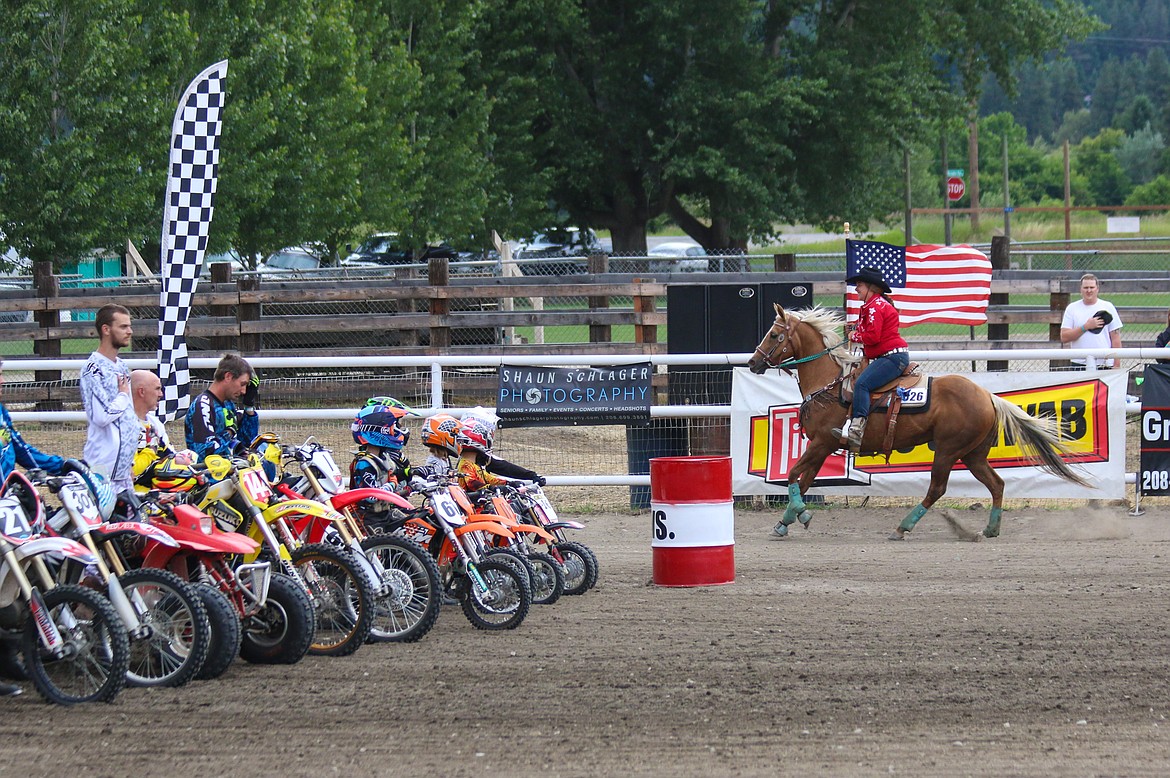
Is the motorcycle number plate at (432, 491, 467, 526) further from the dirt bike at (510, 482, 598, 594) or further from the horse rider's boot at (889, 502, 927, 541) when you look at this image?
the horse rider's boot at (889, 502, 927, 541)

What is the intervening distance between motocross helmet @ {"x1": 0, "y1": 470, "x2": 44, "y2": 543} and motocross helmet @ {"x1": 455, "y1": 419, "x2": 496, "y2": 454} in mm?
3169

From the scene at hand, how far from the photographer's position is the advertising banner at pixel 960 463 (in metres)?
13.1

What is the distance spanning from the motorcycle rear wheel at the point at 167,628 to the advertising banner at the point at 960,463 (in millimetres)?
7247

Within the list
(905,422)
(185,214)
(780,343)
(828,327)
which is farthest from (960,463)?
(185,214)

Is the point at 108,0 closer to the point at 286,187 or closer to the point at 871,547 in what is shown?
the point at 286,187

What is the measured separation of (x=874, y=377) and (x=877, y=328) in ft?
1.46

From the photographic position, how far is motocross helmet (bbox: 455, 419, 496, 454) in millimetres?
9336

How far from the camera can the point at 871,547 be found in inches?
468

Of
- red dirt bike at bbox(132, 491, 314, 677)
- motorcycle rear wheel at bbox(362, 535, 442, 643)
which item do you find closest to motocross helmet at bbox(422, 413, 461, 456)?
motorcycle rear wheel at bbox(362, 535, 442, 643)

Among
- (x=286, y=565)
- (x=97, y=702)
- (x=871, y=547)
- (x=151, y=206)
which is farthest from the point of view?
(x=151, y=206)

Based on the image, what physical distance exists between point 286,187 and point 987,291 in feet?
41.7

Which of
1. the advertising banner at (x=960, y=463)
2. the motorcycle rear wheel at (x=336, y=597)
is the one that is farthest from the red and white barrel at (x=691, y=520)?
the advertising banner at (x=960, y=463)

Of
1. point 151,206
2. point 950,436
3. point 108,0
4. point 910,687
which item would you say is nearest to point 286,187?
point 151,206

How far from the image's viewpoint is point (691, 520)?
32.2ft
